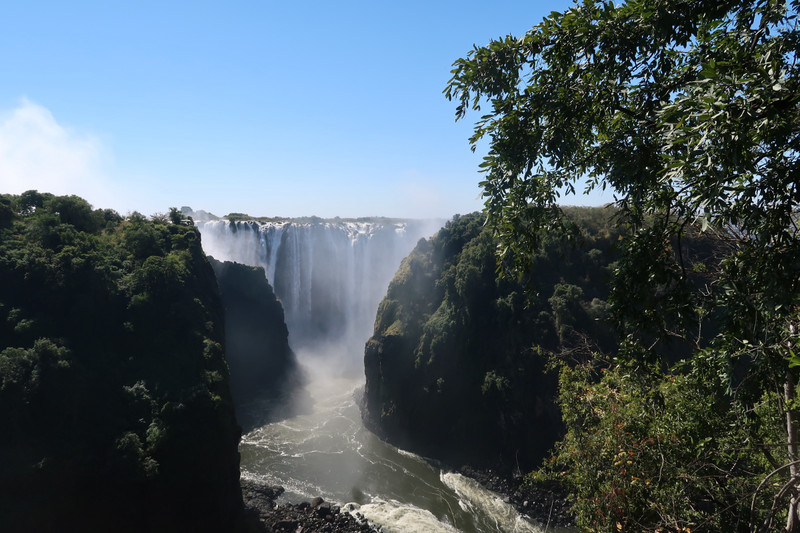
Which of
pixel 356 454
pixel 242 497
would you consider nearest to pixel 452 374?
pixel 356 454

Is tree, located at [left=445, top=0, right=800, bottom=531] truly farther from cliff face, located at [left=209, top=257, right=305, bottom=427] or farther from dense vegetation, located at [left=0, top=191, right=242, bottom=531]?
cliff face, located at [left=209, top=257, right=305, bottom=427]

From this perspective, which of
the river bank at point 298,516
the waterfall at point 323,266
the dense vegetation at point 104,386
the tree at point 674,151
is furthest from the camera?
the waterfall at point 323,266

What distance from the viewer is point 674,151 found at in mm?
3719

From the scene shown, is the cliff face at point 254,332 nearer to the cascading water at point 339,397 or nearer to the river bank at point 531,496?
the cascading water at point 339,397

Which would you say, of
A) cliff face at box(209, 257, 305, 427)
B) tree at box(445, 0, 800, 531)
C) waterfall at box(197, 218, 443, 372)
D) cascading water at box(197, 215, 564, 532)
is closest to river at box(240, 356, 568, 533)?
cascading water at box(197, 215, 564, 532)

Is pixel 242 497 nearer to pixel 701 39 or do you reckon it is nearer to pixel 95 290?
pixel 95 290

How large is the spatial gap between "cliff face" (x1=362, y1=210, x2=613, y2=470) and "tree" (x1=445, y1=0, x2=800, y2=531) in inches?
780

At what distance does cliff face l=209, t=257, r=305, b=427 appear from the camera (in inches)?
1636

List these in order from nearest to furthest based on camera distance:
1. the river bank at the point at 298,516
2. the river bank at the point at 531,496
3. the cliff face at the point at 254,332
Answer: the river bank at the point at 298,516, the river bank at the point at 531,496, the cliff face at the point at 254,332

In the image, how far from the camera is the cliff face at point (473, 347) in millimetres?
25500

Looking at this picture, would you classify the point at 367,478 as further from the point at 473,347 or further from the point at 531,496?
the point at 473,347

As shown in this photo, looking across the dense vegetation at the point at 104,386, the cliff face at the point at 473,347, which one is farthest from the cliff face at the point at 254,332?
the dense vegetation at the point at 104,386

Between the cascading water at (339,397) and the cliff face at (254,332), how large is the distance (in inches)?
144

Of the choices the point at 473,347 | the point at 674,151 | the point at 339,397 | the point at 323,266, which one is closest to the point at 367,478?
the point at 473,347
